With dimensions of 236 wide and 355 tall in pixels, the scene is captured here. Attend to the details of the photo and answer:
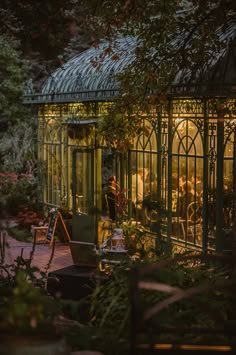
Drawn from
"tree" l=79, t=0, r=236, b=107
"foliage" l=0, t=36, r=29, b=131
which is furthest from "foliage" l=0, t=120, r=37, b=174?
"tree" l=79, t=0, r=236, b=107

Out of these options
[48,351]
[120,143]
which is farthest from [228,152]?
[48,351]

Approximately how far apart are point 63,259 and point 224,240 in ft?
12.8

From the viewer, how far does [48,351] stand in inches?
170

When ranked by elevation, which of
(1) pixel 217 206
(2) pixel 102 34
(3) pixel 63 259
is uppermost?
(2) pixel 102 34

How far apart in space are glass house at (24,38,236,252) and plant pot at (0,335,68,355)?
5043 mm

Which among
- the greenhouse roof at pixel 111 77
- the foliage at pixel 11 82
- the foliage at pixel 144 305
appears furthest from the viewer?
the foliage at pixel 11 82

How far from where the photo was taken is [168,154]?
1436cm

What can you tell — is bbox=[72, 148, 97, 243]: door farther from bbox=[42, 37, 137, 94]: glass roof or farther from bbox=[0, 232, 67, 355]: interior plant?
bbox=[0, 232, 67, 355]: interior plant

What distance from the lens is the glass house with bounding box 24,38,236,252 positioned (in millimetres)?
12734

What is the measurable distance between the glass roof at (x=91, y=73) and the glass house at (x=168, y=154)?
1.3 inches

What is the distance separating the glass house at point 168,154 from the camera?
12734 millimetres

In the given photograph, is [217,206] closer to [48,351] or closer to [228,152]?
[228,152]

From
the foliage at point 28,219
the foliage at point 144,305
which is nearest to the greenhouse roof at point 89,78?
the foliage at point 28,219

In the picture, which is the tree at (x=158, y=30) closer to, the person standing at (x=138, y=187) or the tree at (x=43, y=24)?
the tree at (x=43, y=24)
